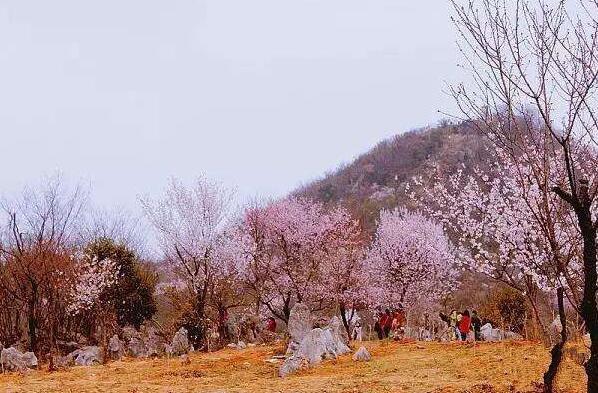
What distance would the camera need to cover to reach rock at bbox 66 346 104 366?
20.9 m

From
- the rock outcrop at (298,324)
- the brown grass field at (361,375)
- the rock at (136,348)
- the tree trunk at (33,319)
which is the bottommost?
the brown grass field at (361,375)

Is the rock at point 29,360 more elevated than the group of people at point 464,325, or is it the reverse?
the rock at point 29,360

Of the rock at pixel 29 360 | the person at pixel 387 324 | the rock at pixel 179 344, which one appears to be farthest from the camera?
the person at pixel 387 324

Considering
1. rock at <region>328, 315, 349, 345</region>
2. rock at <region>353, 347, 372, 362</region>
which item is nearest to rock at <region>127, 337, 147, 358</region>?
rock at <region>328, 315, 349, 345</region>

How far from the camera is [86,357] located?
21.4 metres

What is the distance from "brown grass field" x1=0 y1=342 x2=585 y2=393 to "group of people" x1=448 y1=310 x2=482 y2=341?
234cm

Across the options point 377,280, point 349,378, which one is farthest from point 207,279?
point 349,378

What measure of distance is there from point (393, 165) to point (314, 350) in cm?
6280

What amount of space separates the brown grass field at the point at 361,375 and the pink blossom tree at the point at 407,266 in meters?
9.50

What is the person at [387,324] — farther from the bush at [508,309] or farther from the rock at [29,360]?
the rock at [29,360]

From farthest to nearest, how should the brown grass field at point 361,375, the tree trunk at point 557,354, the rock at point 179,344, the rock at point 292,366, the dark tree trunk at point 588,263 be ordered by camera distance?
the rock at point 179,344
the rock at point 292,366
the brown grass field at point 361,375
the tree trunk at point 557,354
the dark tree trunk at point 588,263

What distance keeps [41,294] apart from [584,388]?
17.9 meters

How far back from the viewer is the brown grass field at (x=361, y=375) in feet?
38.3

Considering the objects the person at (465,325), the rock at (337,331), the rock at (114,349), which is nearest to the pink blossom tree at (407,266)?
the person at (465,325)
